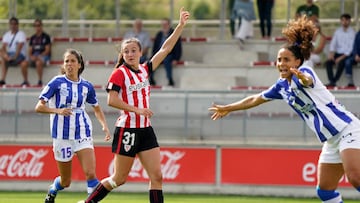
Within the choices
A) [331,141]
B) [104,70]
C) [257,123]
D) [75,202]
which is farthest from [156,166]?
[104,70]

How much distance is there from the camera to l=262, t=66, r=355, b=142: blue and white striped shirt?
1027cm

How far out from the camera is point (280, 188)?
1672cm

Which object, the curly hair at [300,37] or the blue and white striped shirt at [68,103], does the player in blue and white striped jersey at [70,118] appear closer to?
the blue and white striped shirt at [68,103]

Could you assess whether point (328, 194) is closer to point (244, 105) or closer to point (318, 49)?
point (244, 105)

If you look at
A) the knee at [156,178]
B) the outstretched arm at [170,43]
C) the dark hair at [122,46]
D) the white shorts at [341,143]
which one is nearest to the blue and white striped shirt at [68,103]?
the dark hair at [122,46]

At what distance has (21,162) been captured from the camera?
17422mm

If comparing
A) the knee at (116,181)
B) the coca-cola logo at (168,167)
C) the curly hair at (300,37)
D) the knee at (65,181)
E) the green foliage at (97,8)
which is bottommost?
the coca-cola logo at (168,167)

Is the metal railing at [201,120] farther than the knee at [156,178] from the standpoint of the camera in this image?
Yes

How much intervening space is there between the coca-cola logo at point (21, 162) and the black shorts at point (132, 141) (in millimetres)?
6171

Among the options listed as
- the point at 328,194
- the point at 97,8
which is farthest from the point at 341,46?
the point at 328,194

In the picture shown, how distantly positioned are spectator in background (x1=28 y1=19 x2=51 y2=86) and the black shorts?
1025 centimetres

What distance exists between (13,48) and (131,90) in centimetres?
1076

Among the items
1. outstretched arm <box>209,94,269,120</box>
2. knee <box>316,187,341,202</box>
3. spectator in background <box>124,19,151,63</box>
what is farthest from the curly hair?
spectator in background <box>124,19,151,63</box>

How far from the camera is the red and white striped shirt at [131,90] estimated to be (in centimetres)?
1134
